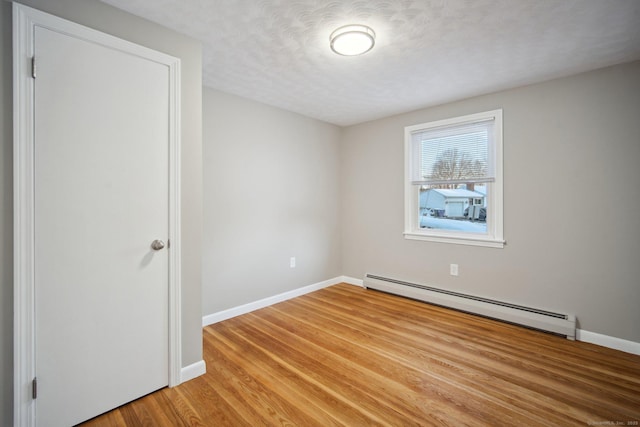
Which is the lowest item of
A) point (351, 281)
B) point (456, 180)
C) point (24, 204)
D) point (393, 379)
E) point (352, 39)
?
point (393, 379)

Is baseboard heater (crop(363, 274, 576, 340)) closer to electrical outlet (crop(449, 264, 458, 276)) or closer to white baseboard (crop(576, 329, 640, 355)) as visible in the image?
white baseboard (crop(576, 329, 640, 355))

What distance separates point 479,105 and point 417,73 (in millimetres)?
1039

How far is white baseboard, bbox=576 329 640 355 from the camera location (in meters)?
2.43

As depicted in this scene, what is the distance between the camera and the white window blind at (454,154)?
3254mm

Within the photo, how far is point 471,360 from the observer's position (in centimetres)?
230

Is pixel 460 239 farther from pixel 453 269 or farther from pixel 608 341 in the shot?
pixel 608 341

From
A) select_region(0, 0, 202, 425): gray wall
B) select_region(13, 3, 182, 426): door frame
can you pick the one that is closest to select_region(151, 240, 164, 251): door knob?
select_region(0, 0, 202, 425): gray wall

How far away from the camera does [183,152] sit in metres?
2.04

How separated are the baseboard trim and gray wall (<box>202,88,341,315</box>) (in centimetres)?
6

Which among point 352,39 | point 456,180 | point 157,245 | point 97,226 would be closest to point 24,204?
point 97,226

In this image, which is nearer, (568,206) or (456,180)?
(568,206)

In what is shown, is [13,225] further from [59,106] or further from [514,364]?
[514,364]

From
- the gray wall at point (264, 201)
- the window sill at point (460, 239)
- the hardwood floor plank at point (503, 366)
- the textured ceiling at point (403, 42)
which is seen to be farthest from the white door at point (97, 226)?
the window sill at point (460, 239)

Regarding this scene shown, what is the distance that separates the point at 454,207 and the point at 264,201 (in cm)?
228
